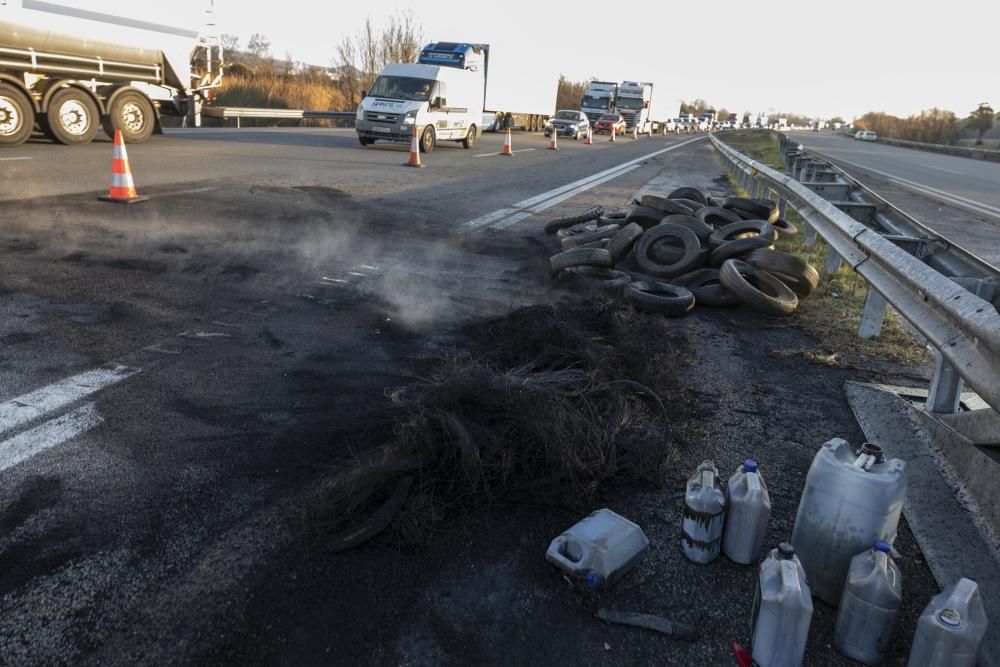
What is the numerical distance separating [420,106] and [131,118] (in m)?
7.84

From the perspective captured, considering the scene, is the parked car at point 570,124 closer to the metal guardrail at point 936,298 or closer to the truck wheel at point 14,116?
the truck wheel at point 14,116

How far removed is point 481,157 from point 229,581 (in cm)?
1967

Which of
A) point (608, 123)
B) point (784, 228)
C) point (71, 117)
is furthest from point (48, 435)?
point (608, 123)

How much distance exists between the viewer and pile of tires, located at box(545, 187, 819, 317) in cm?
557

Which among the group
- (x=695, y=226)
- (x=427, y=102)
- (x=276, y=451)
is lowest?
(x=276, y=451)

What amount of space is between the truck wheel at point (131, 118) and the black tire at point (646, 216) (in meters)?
13.7

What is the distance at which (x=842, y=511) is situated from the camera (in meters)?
2.24

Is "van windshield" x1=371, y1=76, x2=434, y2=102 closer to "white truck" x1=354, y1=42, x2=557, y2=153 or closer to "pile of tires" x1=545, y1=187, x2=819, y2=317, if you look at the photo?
"white truck" x1=354, y1=42, x2=557, y2=153

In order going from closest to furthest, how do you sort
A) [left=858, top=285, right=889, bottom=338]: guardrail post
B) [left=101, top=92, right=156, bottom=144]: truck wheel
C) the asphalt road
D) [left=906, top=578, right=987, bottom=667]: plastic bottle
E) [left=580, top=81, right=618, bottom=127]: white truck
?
[left=906, top=578, right=987, bottom=667]: plastic bottle < the asphalt road < [left=858, top=285, right=889, bottom=338]: guardrail post < [left=101, top=92, right=156, bottom=144]: truck wheel < [left=580, top=81, right=618, bottom=127]: white truck

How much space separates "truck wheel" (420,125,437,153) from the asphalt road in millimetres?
14450

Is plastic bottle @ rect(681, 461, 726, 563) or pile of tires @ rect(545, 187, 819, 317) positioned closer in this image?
plastic bottle @ rect(681, 461, 726, 563)

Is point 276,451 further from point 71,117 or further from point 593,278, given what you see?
point 71,117

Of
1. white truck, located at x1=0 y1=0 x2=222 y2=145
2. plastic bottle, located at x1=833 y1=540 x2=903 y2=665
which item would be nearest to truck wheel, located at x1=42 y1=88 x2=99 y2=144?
white truck, located at x1=0 y1=0 x2=222 y2=145

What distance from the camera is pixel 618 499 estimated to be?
282cm
